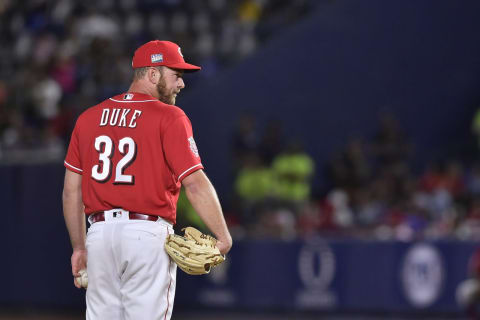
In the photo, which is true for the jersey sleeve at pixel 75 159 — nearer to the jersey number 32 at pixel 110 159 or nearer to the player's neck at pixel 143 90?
the jersey number 32 at pixel 110 159

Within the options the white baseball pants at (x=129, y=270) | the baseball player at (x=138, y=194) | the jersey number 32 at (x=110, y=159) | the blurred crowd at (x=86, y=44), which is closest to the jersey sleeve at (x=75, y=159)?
the baseball player at (x=138, y=194)

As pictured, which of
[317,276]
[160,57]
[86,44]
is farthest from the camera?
[86,44]

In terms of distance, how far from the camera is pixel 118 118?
18.7 feet

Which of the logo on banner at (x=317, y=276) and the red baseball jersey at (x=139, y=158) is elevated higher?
the red baseball jersey at (x=139, y=158)

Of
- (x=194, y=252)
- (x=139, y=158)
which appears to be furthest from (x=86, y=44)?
(x=194, y=252)

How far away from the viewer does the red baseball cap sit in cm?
573

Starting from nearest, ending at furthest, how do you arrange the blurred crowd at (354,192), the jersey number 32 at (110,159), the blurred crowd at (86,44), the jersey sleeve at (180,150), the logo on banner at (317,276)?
the jersey sleeve at (180,150)
the jersey number 32 at (110,159)
the logo on banner at (317,276)
the blurred crowd at (354,192)
the blurred crowd at (86,44)

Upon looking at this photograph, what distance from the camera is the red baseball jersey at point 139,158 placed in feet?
18.2

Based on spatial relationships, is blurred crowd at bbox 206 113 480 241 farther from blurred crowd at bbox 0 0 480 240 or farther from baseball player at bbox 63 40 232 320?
baseball player at bbox 63 40 232 320

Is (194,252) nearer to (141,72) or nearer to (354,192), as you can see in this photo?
(141,72)

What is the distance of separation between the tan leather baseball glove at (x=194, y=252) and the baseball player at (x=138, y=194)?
0.16 feet

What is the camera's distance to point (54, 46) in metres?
18.1

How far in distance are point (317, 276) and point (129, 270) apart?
8.53m

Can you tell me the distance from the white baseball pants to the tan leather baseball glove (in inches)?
3.2
